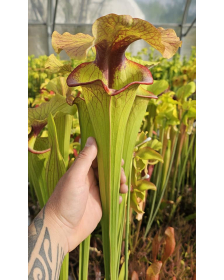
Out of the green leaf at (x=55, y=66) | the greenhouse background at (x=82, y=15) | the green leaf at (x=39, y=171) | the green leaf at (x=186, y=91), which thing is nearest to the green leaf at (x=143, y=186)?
the green leaf at (x=39, y=171)

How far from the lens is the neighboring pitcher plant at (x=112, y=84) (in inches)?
16.7

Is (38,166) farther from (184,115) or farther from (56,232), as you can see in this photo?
(184,115)

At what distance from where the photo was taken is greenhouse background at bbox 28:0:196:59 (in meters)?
3.67

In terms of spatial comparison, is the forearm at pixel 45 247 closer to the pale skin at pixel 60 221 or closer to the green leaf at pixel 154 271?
the pale skin at pixel 60 221

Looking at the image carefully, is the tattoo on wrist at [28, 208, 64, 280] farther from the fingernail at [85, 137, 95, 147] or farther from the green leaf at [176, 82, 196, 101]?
the green leaf at [176, 82, 196, 101]

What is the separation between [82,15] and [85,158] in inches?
147

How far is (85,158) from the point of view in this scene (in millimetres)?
521

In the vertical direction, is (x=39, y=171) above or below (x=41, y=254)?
above

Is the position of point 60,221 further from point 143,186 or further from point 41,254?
point 143,186

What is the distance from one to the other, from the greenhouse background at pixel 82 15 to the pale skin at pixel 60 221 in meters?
3.48

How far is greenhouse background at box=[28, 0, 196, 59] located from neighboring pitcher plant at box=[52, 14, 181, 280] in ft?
11.2

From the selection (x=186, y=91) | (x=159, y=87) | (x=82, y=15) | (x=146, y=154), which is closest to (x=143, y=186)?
(x=146, y=154)
